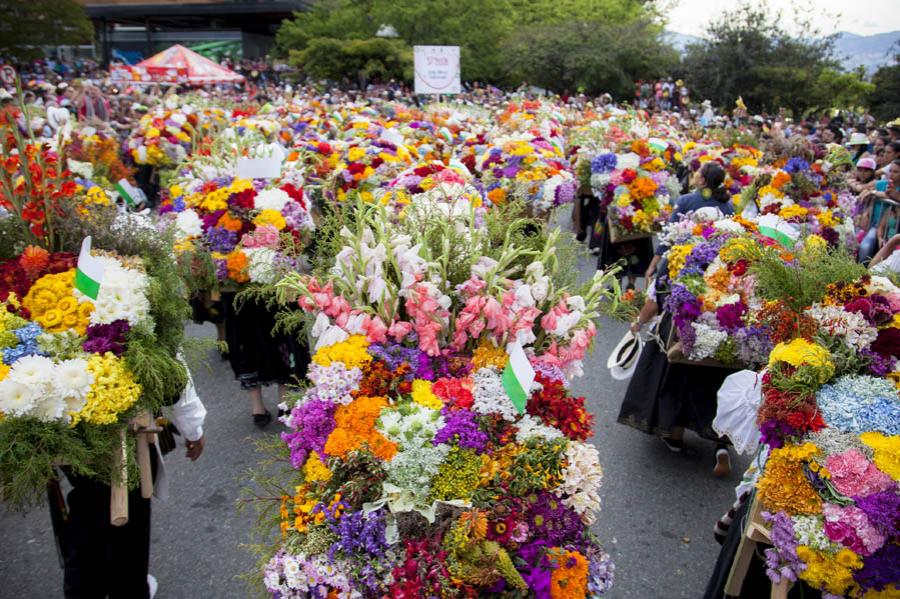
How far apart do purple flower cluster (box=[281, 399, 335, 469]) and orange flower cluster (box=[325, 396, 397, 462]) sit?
0.04 meters

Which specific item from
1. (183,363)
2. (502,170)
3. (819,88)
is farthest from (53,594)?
(819,88)

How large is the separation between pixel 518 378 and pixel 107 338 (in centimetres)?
165

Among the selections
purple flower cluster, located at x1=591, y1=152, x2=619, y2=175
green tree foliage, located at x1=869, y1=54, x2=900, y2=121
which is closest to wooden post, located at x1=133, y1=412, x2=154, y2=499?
purple flower cluster, located at x1=591, y1=152, x2=619, y2=175

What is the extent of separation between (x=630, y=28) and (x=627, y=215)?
24771 mm

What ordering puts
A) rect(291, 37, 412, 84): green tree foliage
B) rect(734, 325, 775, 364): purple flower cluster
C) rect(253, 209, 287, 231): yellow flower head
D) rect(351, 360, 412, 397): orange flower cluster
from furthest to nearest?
rect(291, 37, 412, 84): green tree foliage, rect(253, 209, 287, 231): yellow flower head, rect(734, 325, 775, 364): purple flower cluster, rect(351, 360, 412, 397): orange flower cluster

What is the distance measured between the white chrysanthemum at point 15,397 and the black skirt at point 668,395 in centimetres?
372

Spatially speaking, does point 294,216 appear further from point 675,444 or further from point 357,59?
point 357,59

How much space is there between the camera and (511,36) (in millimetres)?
30750

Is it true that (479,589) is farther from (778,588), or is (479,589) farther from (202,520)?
(202,520)

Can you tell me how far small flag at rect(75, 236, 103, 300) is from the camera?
8.68 ft

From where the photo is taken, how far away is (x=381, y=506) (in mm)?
2242

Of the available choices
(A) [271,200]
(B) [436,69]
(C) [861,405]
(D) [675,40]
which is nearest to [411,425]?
(C) [861,405]

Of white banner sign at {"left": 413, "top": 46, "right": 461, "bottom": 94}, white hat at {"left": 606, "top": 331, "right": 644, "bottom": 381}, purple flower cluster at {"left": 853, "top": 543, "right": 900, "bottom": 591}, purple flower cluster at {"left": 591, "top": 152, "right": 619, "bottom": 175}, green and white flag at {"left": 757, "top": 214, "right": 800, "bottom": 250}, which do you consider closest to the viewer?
purple flower cluster at {"left": 853, "top": 543, "right": 900, "bottom": 591}

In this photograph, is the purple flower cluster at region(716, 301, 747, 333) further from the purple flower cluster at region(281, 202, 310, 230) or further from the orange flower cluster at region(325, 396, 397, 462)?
the purple flower cluster at region(281, 202, 310, 230)
